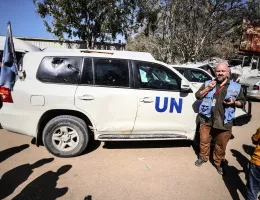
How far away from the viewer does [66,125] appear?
3.56 meters

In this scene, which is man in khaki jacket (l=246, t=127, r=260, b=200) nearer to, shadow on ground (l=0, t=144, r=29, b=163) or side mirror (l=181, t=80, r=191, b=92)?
side mirror (l=181, t=80, r=191, b=92)

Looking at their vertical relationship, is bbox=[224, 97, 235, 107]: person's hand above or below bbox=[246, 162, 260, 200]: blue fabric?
above

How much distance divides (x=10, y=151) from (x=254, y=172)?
3898 millimetres

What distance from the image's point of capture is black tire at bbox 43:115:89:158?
352 cm

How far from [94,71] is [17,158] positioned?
201 cm

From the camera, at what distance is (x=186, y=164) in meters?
3.76

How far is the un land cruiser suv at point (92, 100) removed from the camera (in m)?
3.47

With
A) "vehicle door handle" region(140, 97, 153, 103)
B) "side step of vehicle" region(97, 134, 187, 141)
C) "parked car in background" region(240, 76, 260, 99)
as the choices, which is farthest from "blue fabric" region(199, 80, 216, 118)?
"parked car in background" region(240, 76, 260, 99)

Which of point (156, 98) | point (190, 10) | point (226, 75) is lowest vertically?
point (156, 98)

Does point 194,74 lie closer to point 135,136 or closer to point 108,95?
point 135,136

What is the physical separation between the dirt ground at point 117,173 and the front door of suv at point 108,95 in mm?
653

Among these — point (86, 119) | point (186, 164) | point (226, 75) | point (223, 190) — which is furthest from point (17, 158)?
point (226, 75)

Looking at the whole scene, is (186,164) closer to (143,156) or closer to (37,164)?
(143,156)

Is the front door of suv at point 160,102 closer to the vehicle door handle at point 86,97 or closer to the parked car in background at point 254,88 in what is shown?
the vehicle door handle at point 86,97
